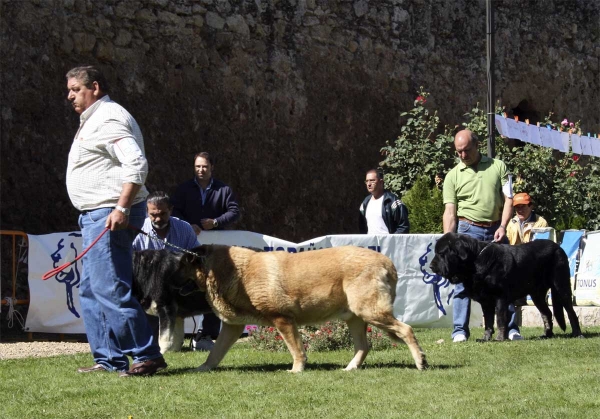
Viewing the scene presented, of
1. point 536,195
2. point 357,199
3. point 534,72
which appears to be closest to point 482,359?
point 357,199

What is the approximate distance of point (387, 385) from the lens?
676cm

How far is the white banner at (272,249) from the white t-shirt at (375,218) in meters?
0.28

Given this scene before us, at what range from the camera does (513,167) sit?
17.0m

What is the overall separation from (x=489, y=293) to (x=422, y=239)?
2.34 meters

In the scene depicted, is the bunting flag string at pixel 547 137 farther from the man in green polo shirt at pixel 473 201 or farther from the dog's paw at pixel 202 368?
the dog's paw at pixel 202 368

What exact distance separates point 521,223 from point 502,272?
2.70m

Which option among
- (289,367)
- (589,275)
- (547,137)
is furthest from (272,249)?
(547,137)

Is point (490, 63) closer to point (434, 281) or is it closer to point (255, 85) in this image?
point (255, 85)

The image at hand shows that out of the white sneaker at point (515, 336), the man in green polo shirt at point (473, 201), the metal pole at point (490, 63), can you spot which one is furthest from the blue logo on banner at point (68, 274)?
the metal pole at point (490, 63)

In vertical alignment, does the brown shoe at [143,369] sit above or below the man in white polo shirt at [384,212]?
below

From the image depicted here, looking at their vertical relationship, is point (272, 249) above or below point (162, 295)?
below

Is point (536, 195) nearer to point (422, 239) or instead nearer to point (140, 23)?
point (422, 239)

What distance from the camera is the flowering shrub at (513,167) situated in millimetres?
15727

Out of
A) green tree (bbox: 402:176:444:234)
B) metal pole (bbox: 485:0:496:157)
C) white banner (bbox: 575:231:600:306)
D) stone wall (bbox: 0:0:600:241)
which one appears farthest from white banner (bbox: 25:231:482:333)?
metal pole (bbox: 485:0:496:157)
